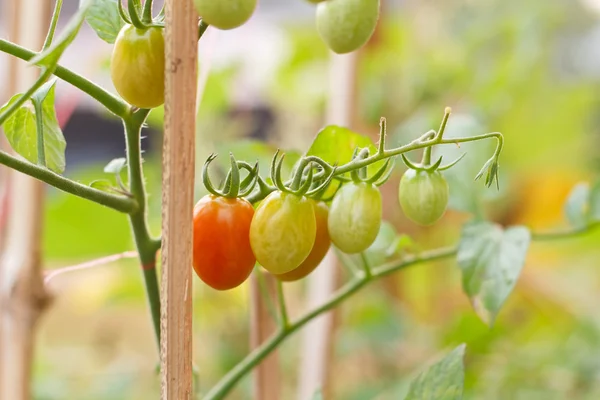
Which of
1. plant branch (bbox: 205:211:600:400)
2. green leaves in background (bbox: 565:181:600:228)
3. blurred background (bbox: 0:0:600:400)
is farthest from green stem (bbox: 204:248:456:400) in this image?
blurred background (bbox: 0:0:600:400)

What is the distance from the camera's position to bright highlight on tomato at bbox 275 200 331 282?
0.81 ft

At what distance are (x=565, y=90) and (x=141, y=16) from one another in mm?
986

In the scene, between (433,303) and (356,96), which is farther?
(433,303)

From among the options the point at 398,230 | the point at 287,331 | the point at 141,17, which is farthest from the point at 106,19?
the point at 398,230

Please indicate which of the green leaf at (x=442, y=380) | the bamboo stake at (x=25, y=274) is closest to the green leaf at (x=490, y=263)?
the green leaf at (x=442, y=380)

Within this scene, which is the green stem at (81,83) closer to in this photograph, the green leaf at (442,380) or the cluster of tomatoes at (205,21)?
the cluster of tomatoes at (205,21)

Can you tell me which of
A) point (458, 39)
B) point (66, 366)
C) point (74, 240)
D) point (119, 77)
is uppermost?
point (458, 39)

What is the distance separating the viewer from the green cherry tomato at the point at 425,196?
0.80ft

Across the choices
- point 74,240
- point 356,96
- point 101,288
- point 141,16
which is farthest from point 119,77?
point 101,288

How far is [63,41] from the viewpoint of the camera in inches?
7.0

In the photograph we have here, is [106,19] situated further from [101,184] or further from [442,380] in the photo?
[442,380]

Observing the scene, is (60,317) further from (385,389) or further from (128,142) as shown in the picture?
(128,142)

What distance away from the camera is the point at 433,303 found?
0.98 m

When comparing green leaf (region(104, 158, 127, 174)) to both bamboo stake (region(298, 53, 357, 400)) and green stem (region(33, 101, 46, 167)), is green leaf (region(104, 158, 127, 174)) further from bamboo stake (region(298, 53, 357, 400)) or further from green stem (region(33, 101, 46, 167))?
bamboo stake (region(298, 53, 357, 400))
